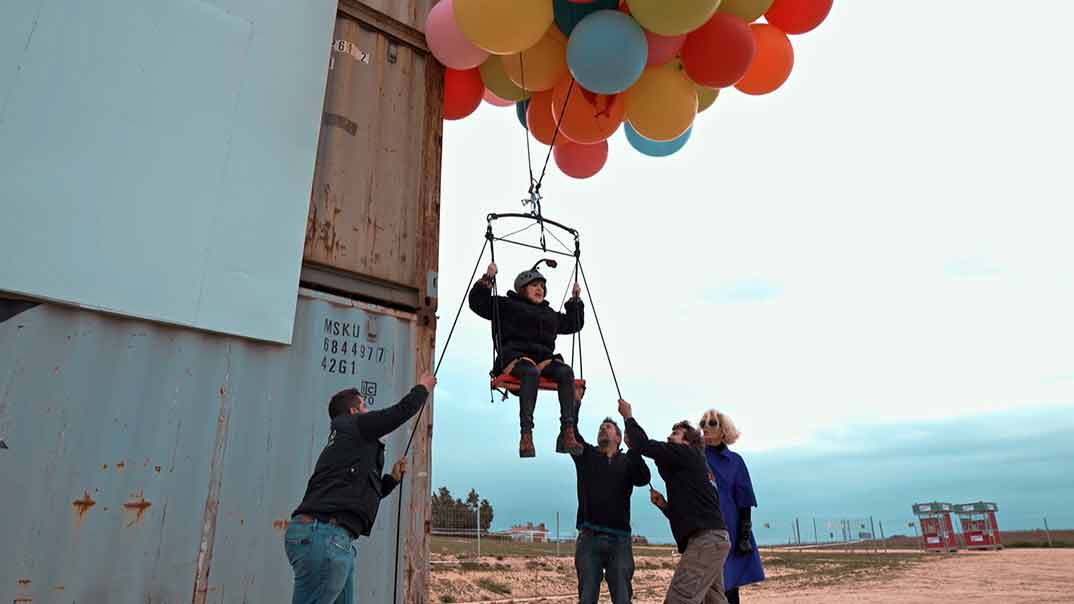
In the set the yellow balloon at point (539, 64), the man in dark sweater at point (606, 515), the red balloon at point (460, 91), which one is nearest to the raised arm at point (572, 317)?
the man in dark sweater at point (606, 515)

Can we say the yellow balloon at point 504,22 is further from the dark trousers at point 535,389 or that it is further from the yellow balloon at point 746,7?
the dark trousers at point 535,389

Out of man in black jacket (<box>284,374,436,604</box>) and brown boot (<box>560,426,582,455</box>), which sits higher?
brown boot (<box>560,426,582,455</box>)

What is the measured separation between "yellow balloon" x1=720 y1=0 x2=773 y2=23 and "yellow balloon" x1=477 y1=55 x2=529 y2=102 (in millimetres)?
1623

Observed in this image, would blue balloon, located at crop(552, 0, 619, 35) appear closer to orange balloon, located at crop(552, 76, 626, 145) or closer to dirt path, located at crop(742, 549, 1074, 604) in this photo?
orange balloon, located at crop(552, 76, 626, 145)

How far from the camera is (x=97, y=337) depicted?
374cm

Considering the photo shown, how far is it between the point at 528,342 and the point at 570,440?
0.71 m

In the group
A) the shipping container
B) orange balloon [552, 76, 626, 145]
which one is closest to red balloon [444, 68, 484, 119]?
the shipping container

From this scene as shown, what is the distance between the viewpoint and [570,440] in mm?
4254

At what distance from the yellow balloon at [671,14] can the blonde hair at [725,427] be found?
8.56 feet

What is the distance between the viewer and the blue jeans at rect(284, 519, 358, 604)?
2.98 m

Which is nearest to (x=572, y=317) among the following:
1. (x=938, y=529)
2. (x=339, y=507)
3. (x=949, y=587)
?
(x=339, y=507)

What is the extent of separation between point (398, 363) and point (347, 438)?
1572 millimetres

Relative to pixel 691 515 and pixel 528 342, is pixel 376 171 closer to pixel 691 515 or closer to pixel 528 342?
pixel 528 342

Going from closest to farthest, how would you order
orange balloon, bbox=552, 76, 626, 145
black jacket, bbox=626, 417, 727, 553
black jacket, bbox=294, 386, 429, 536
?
black jacket, bbox=294, 386, 429, 536
black jacket, bbox=626, 417, 727, 553
orange balloon, bbox=552, 76, 626, 145
